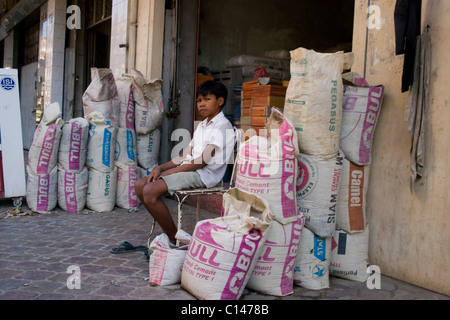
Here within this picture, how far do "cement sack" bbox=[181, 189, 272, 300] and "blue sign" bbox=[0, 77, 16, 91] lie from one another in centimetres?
368

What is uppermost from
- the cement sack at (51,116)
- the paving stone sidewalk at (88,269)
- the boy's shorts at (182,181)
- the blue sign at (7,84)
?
the blue sign at (7,84)

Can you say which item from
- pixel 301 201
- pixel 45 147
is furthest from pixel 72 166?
pixel 301 201

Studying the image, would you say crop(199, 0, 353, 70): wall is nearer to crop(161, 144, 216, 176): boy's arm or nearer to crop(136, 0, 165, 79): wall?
crop(136, 0, 165, 79): wall

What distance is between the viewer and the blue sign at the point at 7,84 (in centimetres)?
531

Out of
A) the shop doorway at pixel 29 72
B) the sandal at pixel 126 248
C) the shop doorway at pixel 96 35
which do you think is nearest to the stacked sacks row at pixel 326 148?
the sandal at pixel 126 248

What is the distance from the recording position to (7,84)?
5.33m

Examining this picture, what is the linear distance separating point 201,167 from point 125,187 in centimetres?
225

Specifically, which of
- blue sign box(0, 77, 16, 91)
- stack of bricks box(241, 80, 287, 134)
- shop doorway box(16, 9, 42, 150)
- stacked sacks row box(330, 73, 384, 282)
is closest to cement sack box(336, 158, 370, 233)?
stacked sacks row box(330, 73, 384, 282)

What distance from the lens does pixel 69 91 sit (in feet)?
35.6

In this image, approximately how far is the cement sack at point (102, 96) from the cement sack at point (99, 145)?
103 mm

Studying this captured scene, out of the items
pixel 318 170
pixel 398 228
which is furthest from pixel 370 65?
pixel 398 228

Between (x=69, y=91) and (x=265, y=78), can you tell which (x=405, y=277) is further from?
(x=69, y=91)

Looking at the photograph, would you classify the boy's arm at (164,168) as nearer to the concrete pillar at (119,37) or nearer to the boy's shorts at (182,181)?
the boy's shorts at (182,181)

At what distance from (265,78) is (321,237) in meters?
3.58
